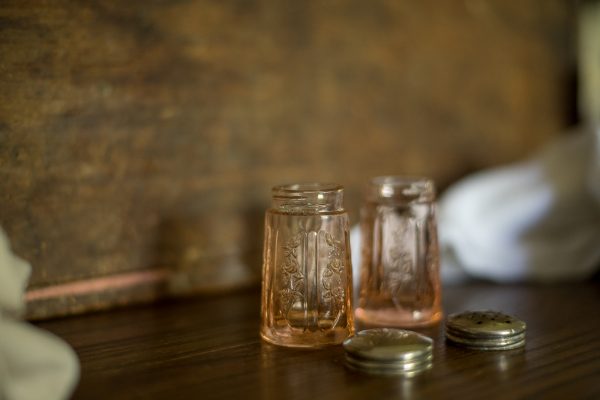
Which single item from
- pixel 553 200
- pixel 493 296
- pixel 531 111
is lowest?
pixel 493 296

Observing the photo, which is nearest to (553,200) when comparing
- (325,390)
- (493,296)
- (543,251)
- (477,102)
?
(543,251)

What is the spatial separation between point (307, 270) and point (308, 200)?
0.23 feet

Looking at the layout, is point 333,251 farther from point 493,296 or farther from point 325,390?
point 493,296

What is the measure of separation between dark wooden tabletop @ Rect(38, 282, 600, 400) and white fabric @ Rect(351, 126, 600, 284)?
144mm

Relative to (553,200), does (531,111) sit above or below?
above

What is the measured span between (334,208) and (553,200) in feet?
1.44

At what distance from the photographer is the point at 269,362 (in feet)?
2.06

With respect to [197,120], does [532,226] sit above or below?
below

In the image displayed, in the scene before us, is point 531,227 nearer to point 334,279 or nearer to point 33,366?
point 334,279

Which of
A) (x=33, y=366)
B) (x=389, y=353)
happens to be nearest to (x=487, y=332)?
(x=389, y=353)

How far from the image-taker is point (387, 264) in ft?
2.65

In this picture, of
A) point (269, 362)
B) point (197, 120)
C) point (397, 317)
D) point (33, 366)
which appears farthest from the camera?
point (197, 120)

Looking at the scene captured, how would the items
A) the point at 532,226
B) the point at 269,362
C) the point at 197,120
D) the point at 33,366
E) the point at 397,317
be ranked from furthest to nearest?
the point at 532,226 → the point at 197,120 → the point at 397,317 → the point at 269,362 → the point at 33,366

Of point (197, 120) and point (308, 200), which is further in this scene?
point (197, 120)
